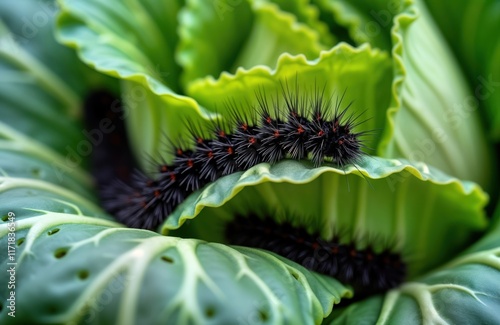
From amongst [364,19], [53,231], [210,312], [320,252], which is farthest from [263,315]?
[364,19]

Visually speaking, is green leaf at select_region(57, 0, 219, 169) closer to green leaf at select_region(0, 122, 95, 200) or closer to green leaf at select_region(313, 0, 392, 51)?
green leaf at select_region(0, 122, 95, 200)

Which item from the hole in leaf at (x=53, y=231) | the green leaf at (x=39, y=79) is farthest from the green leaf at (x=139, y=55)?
the hole in leaf at (x=53, y=231)

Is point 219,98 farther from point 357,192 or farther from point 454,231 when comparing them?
point 454,231

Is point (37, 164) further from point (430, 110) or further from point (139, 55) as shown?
point (430, 110)

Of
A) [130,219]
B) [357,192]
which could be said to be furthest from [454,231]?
[130,219]

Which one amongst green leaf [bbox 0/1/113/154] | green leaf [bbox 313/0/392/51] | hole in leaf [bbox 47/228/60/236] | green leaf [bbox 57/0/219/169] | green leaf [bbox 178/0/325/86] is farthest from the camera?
green leaf [bbox 0/1/113/154]

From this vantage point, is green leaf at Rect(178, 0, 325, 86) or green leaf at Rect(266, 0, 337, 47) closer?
green leaf at Rect(178, 0, 325, 86)

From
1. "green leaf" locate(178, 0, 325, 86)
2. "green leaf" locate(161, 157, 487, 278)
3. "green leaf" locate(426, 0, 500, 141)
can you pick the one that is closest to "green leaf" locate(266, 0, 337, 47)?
"green leaf" locate(178, 0, 325, 86)
